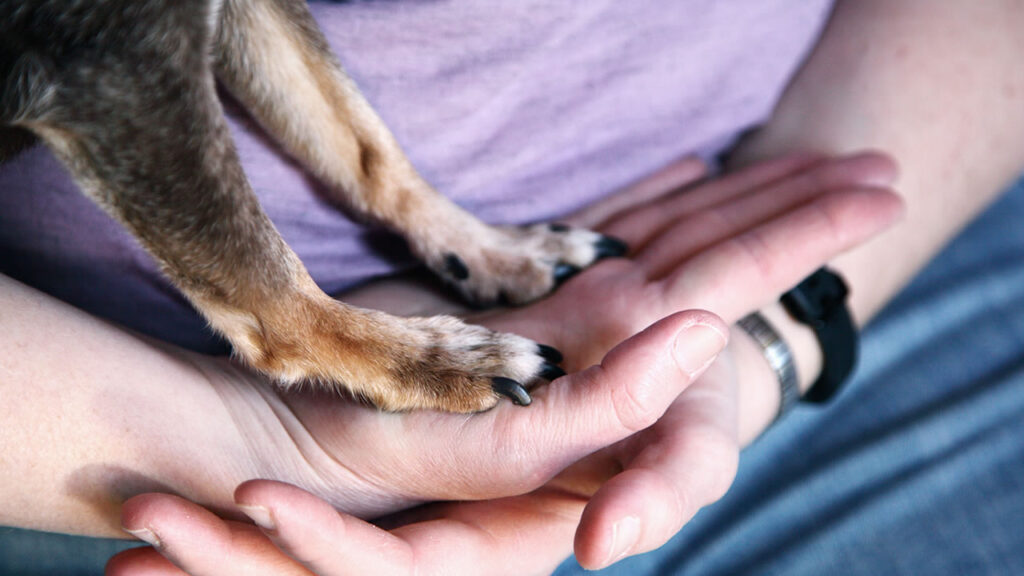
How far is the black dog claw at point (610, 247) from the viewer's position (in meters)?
1.49

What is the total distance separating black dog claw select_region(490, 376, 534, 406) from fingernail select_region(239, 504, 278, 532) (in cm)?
34

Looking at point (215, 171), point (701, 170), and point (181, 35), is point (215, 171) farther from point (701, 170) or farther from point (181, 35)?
point (701, 170)

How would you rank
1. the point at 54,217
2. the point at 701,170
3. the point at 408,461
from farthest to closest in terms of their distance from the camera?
1. the point at 701,170
2. the point at 54,217
3. the point at 408,461

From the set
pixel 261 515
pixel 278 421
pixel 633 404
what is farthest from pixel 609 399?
pixel 278 421

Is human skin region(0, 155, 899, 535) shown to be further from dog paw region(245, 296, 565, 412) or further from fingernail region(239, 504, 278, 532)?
fingernail region(239, 504, 278, 532)

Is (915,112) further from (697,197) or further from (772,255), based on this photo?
(772,255)

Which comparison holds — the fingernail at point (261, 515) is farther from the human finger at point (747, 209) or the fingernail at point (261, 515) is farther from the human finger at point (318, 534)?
the human finger at point (747, 209)

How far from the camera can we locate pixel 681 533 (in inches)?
56.0

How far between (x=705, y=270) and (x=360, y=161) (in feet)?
2.20

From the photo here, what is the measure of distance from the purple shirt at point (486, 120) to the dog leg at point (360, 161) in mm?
71

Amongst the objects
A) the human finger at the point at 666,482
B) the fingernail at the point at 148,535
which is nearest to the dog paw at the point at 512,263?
the human finger at the point at 666,482

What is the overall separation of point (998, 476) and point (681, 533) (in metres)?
0.66

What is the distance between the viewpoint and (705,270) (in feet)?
4.06

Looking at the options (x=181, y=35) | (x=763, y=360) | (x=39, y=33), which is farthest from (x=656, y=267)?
(x=39, y=33)
